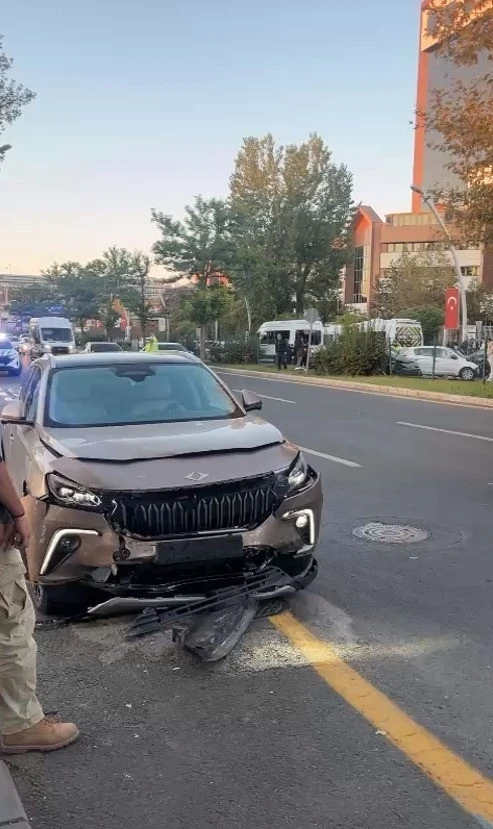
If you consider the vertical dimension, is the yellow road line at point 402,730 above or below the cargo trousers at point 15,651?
below

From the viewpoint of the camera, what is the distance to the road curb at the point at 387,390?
20223 mm

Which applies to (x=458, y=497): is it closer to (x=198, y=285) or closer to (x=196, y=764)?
(x=196, y=764)

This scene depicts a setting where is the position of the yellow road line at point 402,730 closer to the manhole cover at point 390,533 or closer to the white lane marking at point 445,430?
the manhole cover at point 390,533

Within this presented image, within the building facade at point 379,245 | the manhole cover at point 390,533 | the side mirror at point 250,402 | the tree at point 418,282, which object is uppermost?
the building facade at point 379,245

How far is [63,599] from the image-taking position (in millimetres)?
4410

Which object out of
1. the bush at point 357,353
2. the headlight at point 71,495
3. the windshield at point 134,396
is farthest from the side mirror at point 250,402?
the bush at point 357,353

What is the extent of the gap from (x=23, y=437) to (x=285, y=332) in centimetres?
3953

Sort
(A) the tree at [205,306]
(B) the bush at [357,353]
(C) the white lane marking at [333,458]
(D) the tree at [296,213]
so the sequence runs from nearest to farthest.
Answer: (C) the white lane marking at [333,458] → (B) the bush at [357,353] → (A) the tree at [205,306] → (D) the tree at [296,213]

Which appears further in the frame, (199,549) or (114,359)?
(114,359)

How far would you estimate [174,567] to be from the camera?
4238 mm

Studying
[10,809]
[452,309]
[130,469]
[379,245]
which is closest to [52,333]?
[452,309]

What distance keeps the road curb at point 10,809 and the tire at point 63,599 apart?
5.53 ft

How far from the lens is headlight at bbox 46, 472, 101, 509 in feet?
13.9

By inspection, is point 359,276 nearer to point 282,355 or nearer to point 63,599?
point 282,355
